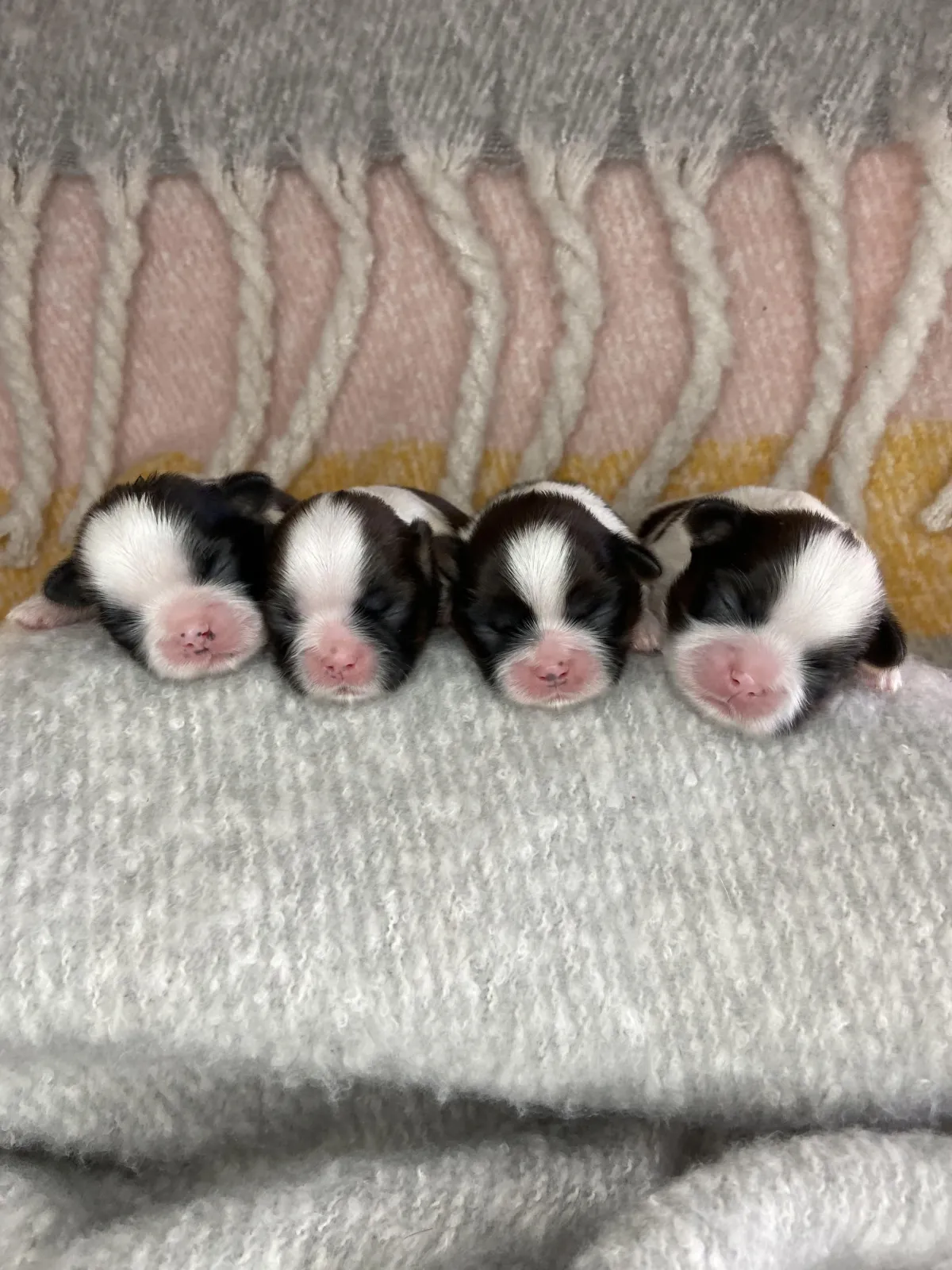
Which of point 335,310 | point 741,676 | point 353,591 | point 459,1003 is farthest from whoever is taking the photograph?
point 335,310

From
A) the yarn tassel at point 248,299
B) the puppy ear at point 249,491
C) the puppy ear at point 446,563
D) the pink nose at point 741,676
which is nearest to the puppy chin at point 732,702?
the pink nose at point 741,676

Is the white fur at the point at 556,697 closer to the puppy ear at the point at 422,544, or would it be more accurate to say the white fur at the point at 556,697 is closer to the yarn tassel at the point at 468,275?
the puppy ear at the point at 422,544

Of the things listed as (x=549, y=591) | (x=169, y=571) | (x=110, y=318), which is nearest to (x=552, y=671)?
(x=549, y=591)

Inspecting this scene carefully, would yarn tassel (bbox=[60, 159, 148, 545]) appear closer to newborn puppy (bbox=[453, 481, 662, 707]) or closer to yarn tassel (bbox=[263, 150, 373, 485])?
yarn tassel (bbox=[263, 150, 373, 485])

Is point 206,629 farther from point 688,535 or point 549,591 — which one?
point 688,535

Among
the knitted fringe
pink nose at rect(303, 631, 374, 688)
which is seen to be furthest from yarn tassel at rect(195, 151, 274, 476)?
pink nose at rect(303, 631, 374, 688)

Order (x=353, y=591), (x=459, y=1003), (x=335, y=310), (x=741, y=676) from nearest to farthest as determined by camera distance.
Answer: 1. (x=459, y=1003)
2. (x=741, y=676)
3. (x=353, y=591)
4. (x=335, y=310)
